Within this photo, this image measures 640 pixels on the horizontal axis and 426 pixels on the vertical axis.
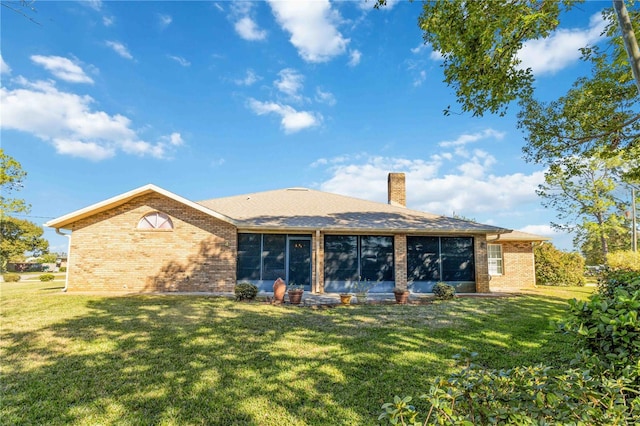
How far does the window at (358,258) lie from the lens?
14.0 m

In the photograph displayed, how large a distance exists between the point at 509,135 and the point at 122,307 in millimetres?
14992

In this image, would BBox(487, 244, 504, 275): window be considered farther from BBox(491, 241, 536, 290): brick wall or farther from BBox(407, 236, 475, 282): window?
BBox(407, 236, 475, 282): window

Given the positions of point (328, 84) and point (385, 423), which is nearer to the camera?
point (385, 423)

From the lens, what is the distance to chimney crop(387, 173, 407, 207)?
1845cm

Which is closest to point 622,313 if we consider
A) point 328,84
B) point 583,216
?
point 328,84

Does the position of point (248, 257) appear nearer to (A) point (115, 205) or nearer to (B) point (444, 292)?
(A) point (115, 205)

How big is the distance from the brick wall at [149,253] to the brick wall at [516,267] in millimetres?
14078

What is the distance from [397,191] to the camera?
18.5m

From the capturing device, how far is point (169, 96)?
15680mm

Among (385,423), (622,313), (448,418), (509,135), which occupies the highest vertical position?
(509,135)

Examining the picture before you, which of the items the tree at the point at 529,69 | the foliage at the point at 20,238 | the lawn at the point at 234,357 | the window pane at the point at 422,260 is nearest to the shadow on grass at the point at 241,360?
the lawn at the point at 234,357

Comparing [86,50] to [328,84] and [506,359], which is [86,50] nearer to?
[328,84]

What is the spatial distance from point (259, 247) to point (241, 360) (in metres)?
8.36

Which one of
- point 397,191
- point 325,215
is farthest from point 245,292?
point 397,191
